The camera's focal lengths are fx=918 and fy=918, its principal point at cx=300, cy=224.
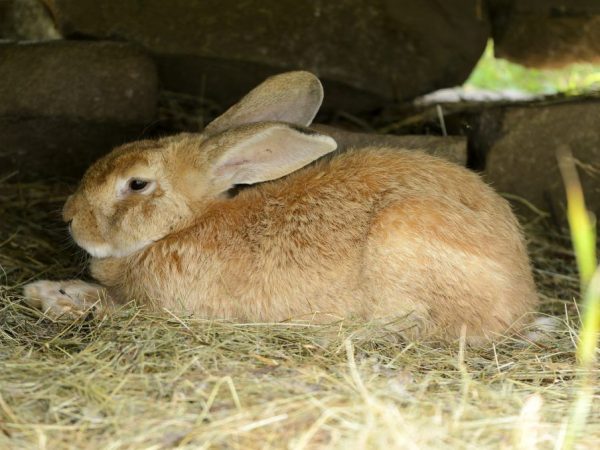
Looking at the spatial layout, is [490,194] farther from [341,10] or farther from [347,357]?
[341,10]

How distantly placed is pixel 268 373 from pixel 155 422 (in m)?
0.55

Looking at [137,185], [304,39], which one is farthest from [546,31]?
[137,185]

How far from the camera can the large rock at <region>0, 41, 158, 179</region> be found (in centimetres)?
509

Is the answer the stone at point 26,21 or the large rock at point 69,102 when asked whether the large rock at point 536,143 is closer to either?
the large rock at point 69,102

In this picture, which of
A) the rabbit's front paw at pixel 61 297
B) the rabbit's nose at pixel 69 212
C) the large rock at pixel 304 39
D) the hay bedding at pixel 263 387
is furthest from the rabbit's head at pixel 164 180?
the large rock at pixel 304 39

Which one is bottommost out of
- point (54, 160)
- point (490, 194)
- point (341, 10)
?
point (54, 160)

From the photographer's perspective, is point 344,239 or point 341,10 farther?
point 341,10

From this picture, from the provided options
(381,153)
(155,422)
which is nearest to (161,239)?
(381,153)

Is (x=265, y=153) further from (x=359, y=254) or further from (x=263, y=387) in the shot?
(x=263, y=387)

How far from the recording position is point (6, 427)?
2.85 metres

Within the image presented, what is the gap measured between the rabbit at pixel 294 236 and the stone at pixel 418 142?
776 millimetres

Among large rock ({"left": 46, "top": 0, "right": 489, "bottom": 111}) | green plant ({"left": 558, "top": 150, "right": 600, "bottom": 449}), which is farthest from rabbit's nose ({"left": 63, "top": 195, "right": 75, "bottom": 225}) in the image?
green plant ({"left": 558, "top": 150, "right": 600, "bottom": 449})

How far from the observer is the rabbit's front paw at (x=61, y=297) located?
410 cm

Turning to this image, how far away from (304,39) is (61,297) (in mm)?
2323
